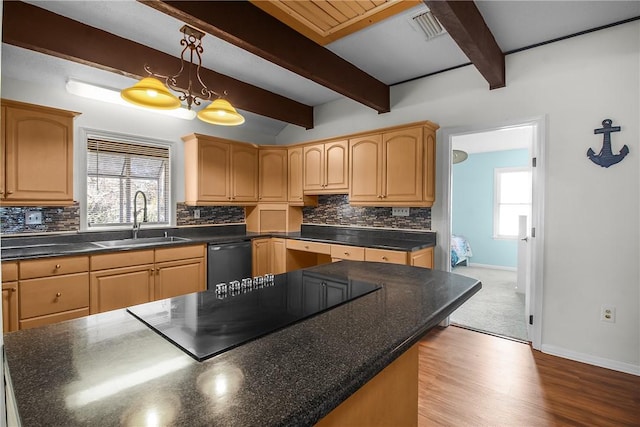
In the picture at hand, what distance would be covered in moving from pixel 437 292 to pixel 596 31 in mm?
2697

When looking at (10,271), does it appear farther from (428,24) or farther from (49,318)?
(428,24)

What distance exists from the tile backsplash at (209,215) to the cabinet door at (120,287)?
3.29ft

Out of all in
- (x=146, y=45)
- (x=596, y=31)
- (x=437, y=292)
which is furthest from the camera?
(x=146, y=45)

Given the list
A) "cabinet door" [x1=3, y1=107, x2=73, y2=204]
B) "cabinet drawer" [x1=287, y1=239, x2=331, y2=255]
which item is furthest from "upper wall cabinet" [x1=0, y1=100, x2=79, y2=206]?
"cabinet drawer" [x1=287, y1=239, x2=331, y2=255]

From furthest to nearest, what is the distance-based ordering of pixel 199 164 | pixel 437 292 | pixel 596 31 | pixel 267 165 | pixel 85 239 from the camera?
1. pixel 267 165
2. pixel 199 164
3. pixel 85 239
4. pixel 596 31
5. pixel 437 292

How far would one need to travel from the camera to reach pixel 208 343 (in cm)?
91

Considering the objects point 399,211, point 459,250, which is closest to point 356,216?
point 399,211

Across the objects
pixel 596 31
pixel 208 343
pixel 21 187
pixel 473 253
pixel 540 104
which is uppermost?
pixel 596 31

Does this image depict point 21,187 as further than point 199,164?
No

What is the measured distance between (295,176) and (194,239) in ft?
5.22

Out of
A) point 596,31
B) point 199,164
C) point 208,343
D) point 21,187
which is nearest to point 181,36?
point 199,164

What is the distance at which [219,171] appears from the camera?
13.5 feet

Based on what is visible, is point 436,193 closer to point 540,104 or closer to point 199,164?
point 540,104

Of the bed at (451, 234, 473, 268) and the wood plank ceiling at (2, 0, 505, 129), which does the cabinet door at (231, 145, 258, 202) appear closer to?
the wood plank ceiling at (2, 0, 505, 129)
